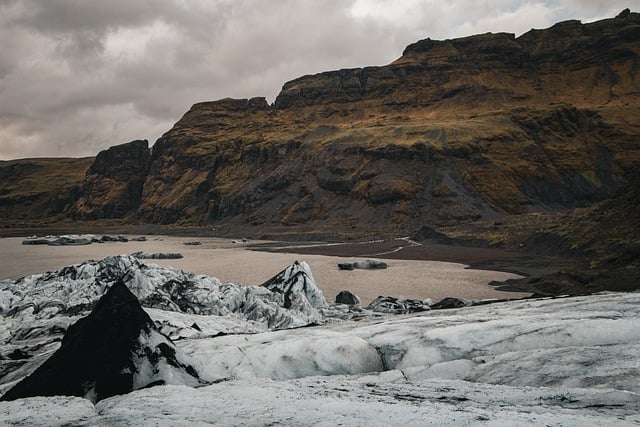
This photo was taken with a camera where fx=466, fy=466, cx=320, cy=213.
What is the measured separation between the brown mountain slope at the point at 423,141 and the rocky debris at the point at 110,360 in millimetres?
83942

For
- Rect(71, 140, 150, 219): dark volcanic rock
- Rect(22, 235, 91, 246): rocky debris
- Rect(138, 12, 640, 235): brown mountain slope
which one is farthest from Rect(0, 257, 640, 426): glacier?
Rect(71, 140, 150, 219): dark volcanic rock

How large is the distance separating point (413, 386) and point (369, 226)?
9108 cm

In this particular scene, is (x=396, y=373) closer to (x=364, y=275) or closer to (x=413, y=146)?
(x=364, y=275)

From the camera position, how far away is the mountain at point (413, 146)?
10831 cm

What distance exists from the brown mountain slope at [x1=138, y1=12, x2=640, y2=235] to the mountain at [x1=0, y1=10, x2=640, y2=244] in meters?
0.48

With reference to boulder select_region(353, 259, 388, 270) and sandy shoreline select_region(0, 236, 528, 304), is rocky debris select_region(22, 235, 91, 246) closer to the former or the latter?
sandy shoreline select_region(0, 236, 528, 304)

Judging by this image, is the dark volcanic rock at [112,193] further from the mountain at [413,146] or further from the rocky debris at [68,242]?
the rocky debris at [68,242]

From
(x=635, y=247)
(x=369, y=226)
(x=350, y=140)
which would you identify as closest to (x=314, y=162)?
(x=350, y=140)

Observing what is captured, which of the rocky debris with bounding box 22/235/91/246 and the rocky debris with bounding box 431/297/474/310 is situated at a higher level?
the rocky debris with bounding box 431/297/474/310

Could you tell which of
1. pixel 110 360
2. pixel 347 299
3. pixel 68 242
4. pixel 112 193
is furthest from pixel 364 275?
pixel 112 193

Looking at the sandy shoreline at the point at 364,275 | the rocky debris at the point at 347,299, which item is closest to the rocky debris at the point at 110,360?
the rocky debris at the point at 347,299

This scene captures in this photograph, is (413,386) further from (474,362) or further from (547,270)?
(547,270)

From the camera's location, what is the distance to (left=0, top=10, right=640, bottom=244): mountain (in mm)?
108312

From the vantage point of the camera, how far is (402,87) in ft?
553
